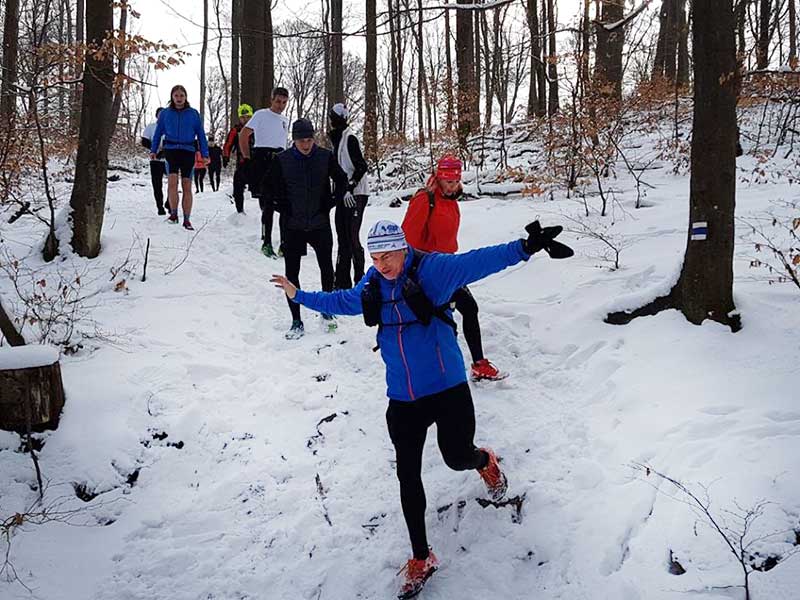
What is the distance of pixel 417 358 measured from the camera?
305 cm

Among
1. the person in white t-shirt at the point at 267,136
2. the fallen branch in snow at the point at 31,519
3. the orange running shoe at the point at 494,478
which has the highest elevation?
the person in white t-shirt at the point at 267,136

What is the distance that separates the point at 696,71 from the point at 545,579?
153 inches

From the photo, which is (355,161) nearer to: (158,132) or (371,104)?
(158,132)

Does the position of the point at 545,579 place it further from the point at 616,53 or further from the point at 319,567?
the point at 616,53

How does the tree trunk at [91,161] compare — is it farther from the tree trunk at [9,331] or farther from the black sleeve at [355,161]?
the black sleeve at [355,161]

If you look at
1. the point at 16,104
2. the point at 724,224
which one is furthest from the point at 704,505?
the point at 16,104

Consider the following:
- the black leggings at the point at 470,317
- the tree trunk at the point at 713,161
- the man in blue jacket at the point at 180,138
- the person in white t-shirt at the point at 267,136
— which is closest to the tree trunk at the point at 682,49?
the person in white t-shirt at the point at 267,136

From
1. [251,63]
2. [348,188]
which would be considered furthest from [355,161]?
[251,63]

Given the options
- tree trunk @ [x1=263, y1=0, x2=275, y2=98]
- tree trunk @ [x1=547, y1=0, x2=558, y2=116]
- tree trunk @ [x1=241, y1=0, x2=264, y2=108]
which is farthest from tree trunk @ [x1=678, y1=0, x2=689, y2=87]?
tree trunk @ [x1=241, y1=0, x2=264, y2=108]

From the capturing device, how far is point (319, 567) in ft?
10.7

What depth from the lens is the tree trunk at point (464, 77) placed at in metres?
13.2

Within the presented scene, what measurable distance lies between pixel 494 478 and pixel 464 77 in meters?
12.0

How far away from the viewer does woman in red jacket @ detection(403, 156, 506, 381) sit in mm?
4695

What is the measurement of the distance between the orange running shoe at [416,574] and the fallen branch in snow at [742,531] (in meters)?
1.31
